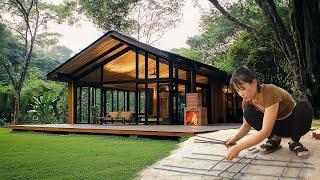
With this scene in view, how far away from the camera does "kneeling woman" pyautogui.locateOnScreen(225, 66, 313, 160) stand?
257 centimetres

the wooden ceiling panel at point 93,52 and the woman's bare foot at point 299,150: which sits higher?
the wooden ceiling panel at point 93,52

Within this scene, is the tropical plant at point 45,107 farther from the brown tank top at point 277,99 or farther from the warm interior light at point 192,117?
the brown tank top at point 277,99

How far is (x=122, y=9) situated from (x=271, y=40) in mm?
5921

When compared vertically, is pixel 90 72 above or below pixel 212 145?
above

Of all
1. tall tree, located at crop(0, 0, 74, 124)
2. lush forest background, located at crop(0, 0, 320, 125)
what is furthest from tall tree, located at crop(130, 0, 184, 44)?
tall tree, located at crop(0, 0, 74, 124)

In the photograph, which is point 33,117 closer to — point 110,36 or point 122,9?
point 110,36

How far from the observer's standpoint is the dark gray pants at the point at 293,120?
2947mm

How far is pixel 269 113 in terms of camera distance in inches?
102

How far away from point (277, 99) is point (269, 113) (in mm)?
160

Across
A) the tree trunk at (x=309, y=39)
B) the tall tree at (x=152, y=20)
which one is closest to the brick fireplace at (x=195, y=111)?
the tree trunk at (x=309, y=39)

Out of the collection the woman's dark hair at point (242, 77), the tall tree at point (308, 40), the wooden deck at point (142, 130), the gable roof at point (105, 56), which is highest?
the gable roof at point (105, 56)

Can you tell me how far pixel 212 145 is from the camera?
3992 millimetres

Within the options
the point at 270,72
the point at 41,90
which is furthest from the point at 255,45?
the point at 41,90

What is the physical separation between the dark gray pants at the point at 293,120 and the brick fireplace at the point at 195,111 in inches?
301
